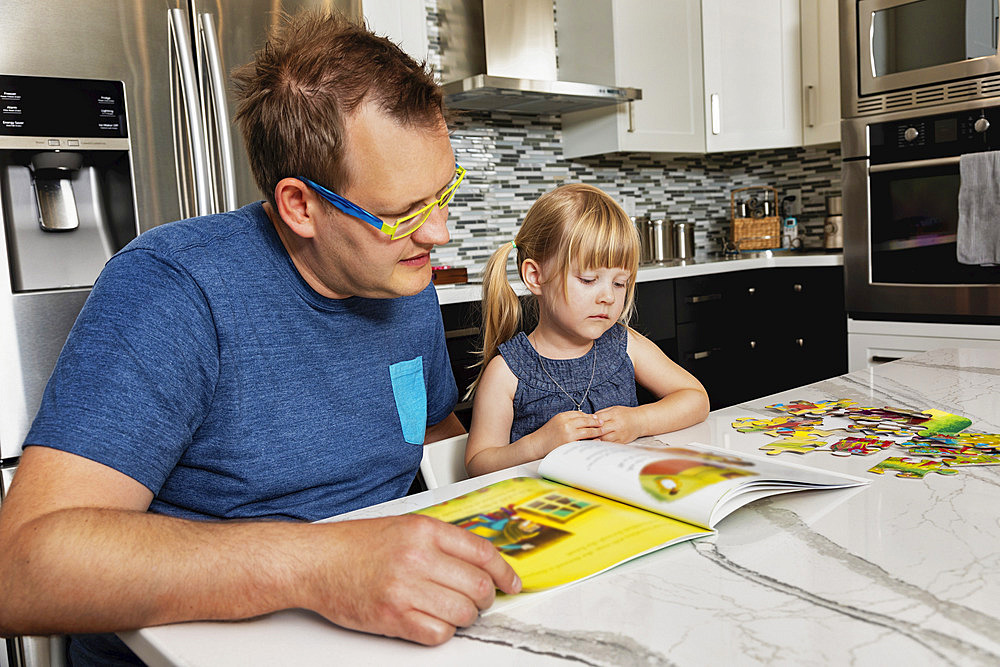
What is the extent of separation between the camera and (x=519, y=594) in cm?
67

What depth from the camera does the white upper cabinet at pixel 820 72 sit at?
3596 millimetres

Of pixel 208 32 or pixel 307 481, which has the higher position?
pixel 208 32

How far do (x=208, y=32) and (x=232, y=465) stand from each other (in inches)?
57.0

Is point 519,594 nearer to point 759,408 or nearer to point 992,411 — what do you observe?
point 759,408

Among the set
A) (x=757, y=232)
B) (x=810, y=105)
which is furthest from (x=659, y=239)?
(x=810, y=105)

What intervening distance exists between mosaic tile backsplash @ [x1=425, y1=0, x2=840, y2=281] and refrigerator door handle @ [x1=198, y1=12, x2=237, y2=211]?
1.31 metres

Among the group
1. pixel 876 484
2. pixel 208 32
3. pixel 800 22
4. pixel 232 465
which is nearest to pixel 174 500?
pixel 232 465

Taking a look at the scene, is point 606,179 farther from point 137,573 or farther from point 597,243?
point 137,573

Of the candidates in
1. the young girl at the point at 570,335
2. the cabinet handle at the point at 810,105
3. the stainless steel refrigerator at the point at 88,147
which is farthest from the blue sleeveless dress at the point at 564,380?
the cabinet handle at the point at 810,105

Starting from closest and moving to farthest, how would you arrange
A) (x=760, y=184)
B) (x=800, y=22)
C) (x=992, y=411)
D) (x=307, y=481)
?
(x=307, y=481) < (x=992, y=411) < (x=800, y=22) < (x=760, y=184)

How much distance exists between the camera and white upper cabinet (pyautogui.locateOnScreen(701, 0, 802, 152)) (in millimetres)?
3686

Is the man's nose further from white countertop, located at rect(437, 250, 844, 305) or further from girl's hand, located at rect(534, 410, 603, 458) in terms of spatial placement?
white countertop, located at rect(437, 250, 844, 305)

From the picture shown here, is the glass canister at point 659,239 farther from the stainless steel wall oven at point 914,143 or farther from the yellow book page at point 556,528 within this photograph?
the yellow book page at point 556,528

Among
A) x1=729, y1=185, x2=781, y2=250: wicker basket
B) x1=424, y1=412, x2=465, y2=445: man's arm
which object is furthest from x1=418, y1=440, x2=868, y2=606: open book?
x1=729, y1=185, x2=781, y2=250: wicker basket
